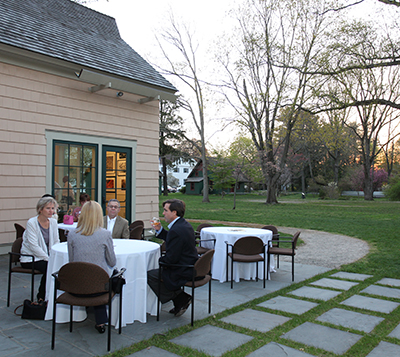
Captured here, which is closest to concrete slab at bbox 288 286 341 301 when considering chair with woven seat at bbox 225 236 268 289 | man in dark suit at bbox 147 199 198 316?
chair with woven seat at bbox 225 236 268 289

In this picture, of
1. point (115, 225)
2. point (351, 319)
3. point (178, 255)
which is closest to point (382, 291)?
point (351, 319)

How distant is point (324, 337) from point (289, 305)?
1031mm

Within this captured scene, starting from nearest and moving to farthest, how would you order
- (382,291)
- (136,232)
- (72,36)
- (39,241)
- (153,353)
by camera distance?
1. (153,353)
2. (39,241)
3. (382,291)
4. (136,232)
5. (72,36)

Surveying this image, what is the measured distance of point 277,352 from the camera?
10.5ft

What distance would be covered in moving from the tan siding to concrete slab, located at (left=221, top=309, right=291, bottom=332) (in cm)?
555

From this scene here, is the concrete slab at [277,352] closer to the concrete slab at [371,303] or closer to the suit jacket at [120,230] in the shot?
the concrete slab at [371,303]

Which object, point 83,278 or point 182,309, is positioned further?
point 182,309

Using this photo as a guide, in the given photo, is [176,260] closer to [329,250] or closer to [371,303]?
[371,303]

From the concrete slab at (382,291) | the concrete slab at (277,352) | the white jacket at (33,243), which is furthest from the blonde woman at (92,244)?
the concrete slab at (382,291)

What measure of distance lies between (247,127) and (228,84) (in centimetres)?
391

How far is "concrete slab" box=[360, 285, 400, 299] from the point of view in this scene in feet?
16.5

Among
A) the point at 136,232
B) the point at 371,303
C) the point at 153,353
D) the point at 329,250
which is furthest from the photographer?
the point at 329,250

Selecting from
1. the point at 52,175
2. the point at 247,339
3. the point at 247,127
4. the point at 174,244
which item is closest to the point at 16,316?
the point at 174,244

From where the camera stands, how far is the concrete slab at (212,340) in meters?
3.25
